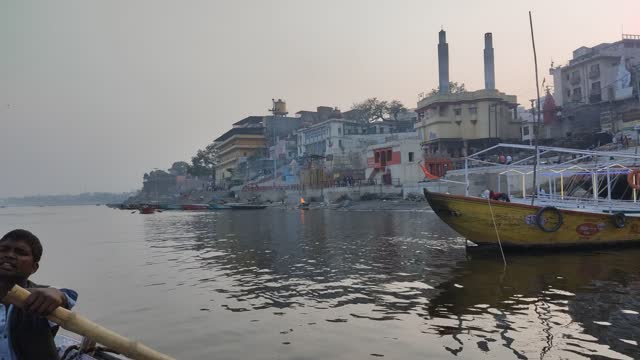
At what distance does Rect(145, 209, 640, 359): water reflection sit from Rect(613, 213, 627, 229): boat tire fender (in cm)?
106

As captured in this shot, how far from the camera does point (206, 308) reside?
10.9 meters

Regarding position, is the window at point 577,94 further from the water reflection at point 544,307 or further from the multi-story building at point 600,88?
the water reflection at point 544,307

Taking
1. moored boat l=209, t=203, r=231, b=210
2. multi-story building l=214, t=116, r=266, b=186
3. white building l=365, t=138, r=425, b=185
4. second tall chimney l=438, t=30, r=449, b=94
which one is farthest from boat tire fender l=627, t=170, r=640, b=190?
multi-story building l=214, t=116, r=266, b=186

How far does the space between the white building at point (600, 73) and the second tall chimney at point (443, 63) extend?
16331 millimetres

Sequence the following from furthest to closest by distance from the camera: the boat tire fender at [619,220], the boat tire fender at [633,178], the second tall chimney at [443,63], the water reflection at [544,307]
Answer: the second tall chimney at [443,63] < the boat tire fender at [633,178] < the boat tire fender at [619,220] < the water reflection at [544,307]

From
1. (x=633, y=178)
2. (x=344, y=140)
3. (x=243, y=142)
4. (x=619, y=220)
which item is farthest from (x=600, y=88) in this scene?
(x=243, y=142)

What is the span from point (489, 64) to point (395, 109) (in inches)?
996

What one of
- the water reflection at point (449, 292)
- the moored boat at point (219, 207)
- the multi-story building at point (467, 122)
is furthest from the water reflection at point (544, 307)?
the moored boat at point (219, 207)

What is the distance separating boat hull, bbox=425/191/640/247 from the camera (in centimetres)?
1644

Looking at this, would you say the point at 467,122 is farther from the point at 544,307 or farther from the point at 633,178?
the point at 544,307

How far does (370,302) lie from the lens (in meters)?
10.8

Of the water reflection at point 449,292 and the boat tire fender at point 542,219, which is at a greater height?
the boat tire fender at point 542,219

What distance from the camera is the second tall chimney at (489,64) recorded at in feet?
230

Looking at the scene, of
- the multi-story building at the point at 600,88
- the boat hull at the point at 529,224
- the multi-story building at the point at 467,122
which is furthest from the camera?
the multi-story building at the point at 467,122
